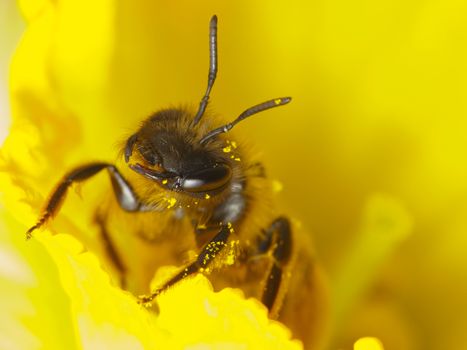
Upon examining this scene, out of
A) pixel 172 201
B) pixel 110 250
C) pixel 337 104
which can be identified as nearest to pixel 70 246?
pixel 172 201

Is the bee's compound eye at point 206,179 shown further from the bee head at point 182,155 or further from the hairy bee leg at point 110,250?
the hairy bee leg at point 110,250

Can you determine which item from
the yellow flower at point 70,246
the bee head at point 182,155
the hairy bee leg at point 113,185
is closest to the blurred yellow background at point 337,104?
the yellow flower at point 70,246

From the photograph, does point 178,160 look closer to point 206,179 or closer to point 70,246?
point 206,179

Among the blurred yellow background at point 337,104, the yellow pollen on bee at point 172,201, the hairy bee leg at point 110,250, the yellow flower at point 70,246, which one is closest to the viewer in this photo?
the yellow flower at point 70,246

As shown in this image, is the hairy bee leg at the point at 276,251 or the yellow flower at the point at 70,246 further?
the hairy bee leg at the point at 276,251

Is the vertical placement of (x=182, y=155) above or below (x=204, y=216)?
above

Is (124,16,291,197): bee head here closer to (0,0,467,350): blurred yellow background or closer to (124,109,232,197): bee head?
(124,109,232,197): bee head
